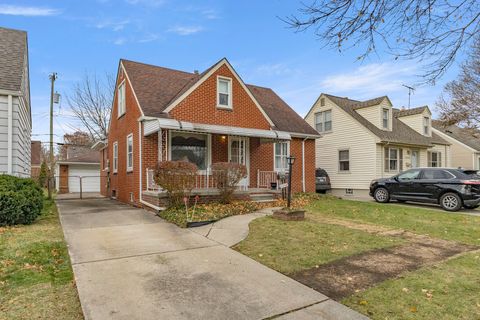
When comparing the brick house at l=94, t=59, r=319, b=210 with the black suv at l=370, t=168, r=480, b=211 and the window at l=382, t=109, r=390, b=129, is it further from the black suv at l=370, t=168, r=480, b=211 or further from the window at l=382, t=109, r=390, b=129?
the window at l=382, t=109, r=390, b=129

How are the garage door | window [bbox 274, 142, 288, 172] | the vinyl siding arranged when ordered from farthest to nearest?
the garage door
the vinyl siding
window [bbox 274, 142, 288, 172]

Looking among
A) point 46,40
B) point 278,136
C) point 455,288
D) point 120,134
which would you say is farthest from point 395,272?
point 46,40

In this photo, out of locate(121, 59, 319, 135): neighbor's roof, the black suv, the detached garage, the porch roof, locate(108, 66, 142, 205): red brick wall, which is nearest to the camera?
the porch roof

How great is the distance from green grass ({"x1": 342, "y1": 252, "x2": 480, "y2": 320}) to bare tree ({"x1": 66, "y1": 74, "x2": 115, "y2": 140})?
28856 millimetres

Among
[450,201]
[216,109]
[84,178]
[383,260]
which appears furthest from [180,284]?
[84,178]

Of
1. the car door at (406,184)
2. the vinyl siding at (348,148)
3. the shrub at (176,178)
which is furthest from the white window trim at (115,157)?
the car door at (406,184)

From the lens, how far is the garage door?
24906 mm

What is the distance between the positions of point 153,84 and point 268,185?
662 cm

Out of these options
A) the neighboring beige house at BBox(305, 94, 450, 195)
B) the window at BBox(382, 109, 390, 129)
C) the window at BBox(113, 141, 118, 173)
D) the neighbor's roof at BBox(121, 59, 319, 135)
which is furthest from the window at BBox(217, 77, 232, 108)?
the window at BBox(382, 109, 390, 129)

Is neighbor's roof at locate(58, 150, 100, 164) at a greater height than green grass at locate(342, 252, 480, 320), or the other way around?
neighbor's roof at locate(58, 150, 100, 164)

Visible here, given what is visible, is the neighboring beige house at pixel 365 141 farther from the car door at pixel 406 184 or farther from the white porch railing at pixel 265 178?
the white porch railing at pixel 265 178

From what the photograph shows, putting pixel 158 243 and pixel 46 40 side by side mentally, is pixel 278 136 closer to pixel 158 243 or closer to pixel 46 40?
pixel 158 243

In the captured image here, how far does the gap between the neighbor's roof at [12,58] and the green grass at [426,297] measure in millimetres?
10398

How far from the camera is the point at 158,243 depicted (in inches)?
243
